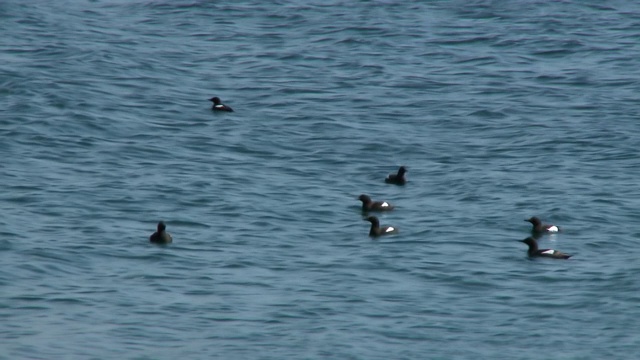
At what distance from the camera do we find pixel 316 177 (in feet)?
102

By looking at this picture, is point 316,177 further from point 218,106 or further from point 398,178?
point 218,106

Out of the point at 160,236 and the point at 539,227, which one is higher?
the point at 160,236

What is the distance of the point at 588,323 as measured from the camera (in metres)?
21.2

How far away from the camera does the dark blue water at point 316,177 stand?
20922 millimetres

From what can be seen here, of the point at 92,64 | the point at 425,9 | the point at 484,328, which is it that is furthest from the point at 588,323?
the point at 425,9

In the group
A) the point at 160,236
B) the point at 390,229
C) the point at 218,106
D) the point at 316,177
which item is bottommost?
the point at 316,177

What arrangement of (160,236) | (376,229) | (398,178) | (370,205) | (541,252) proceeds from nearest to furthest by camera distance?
(541,252)
(160,236)
(376,229)
(370,205)
(398,178)

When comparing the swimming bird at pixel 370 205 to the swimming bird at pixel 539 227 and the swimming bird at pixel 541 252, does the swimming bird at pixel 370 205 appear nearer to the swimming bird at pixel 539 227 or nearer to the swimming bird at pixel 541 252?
the swimming bird at pixel 539 227

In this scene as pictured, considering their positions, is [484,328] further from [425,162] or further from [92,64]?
[92,64]

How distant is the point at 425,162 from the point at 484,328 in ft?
39.2

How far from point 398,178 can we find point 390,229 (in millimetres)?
3847

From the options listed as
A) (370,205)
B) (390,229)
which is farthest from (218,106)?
(390,229)

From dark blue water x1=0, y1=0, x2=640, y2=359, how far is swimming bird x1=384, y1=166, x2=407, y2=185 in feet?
1.16

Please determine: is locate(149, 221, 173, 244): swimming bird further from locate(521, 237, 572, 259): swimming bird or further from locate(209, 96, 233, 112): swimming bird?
locate(209, 96, 233, 112): swimming bird
